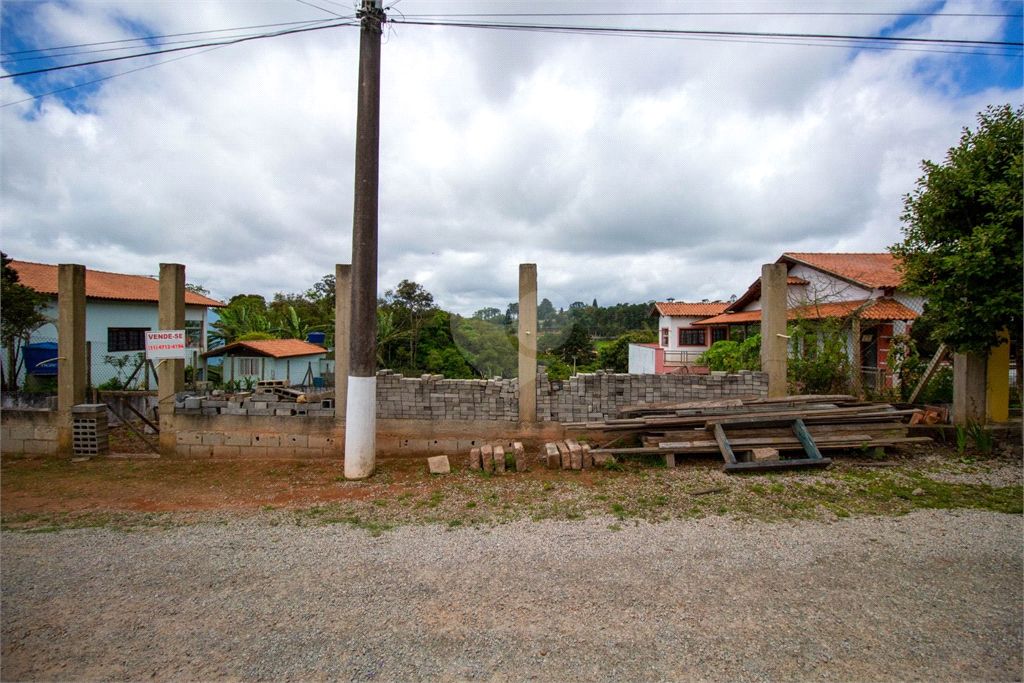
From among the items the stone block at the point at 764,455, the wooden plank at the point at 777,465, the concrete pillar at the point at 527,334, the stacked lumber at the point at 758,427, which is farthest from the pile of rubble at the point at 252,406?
the stone block at the point at 764,455

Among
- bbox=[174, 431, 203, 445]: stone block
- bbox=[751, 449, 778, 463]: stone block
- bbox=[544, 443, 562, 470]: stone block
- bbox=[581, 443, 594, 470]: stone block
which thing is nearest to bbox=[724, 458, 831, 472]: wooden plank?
bbox=[751, 449, 778, 463]: stone block

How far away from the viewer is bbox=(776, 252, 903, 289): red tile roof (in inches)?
685

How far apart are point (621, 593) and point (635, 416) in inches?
164

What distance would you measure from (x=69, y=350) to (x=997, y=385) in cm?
1550

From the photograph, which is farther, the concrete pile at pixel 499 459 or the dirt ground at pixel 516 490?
the concrete pile at pixel 499 459

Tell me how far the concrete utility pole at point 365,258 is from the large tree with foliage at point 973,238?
8130 mm

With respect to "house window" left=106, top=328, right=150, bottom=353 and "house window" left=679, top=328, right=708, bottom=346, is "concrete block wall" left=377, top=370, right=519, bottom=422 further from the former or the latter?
"house window" left=679, top=328, right=708, bottom=346

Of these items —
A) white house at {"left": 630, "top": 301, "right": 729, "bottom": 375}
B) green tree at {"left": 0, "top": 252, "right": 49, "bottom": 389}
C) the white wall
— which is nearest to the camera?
green tree at {"left": 0, "top": 252, "right": 49, "bottom": 389}

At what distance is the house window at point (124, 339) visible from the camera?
19.3 meters

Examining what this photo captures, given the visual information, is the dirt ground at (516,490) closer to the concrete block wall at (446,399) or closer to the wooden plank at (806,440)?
the wooden plank at (806,440)

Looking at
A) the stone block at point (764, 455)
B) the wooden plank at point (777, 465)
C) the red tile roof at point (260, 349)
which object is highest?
the red tile roof at point (260, 349)

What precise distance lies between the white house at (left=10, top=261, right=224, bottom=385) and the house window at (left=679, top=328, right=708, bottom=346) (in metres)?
26.2

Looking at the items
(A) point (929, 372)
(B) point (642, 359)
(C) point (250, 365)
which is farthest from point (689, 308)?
(C) point (250, 365)

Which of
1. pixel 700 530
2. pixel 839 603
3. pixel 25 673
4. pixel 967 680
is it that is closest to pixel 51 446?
pixel 25 673
